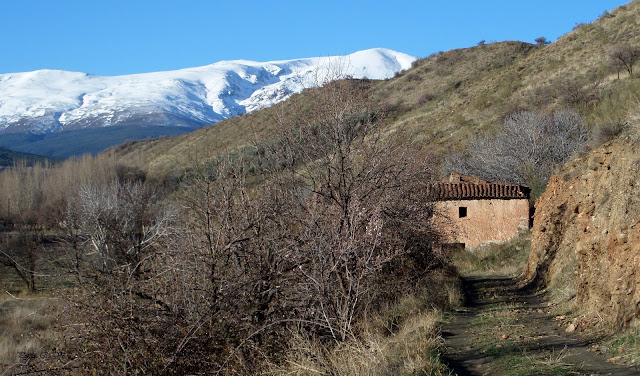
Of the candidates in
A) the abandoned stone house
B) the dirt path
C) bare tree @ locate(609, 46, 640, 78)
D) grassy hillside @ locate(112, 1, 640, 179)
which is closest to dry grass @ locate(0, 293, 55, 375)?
grassy hillside @ locate(112, 1, 640, 179)

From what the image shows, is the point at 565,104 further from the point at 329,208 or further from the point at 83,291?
the point at 83,291

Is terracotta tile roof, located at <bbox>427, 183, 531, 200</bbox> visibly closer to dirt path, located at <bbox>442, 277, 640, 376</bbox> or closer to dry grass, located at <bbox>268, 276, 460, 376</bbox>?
dirt path, located at <bbox>442, 277, 640, 376</bbox>

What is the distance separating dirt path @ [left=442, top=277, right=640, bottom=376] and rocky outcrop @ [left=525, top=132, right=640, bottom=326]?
2.33 feet

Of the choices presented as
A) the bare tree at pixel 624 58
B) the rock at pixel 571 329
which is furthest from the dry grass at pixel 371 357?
the bare tree at pixel 624 58

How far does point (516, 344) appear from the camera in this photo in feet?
27.8

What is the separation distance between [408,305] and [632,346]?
478cm

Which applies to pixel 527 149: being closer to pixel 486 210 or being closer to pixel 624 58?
pixel 486 210

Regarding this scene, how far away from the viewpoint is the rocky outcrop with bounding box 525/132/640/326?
8570 millimetres

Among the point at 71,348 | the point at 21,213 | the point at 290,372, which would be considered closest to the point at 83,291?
the point at 71,348

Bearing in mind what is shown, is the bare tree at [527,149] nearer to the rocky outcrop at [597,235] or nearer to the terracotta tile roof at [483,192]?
the terracotta tile roof at [483,192]

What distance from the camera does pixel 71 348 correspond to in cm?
738

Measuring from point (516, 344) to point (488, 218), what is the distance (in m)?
15.9

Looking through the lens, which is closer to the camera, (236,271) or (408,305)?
(236,271)

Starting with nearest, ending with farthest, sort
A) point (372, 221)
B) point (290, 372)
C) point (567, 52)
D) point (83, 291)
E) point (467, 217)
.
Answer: point (290, 372), point (83, 291), point (372, 221), point (467, 217), point (567, 52)
